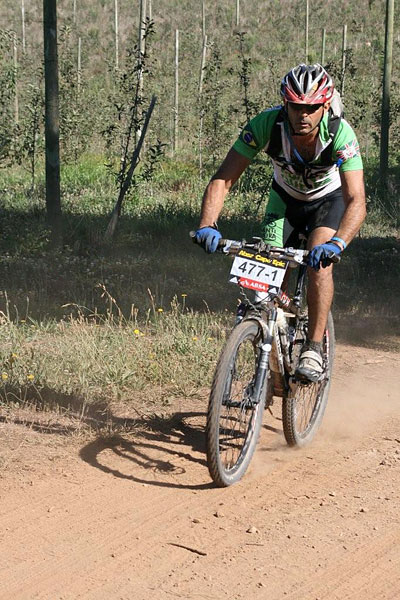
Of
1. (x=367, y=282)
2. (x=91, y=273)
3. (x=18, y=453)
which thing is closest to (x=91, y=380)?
(x=18, y=453)

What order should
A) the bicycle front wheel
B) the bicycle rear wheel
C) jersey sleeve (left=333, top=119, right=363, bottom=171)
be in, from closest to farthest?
1. the bicycle front wheel
2. jersey sleeve (left=333, top=119, right=363, bottom=171)
3. the bicycle rear wheel

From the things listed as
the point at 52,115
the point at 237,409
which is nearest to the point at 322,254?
the point at 237,409

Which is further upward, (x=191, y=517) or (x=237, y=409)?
(x=237, y=409)

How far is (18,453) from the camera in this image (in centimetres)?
482

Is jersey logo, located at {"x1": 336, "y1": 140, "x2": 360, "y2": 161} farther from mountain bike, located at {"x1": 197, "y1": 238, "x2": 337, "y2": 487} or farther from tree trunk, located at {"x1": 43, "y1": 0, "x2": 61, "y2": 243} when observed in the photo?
tree trunk, located at {"x1": 43, "y1": 0, "x2": 61, "y2": 243}

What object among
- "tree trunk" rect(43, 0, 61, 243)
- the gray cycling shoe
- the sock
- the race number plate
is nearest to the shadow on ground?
the gray cycling shoe

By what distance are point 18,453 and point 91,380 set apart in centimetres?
125

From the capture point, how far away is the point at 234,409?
14.6ft

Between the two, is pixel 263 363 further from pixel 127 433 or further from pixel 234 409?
pixel 127 433

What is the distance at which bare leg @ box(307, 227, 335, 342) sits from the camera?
4695 mm

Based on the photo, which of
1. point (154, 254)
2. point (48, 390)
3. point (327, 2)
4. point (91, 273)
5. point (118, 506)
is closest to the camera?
point (118, 506)

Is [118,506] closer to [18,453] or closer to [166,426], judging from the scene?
[18,453]

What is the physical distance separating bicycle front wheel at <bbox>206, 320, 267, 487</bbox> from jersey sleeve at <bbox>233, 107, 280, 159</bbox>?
1.03m

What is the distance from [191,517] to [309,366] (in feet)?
3.85
